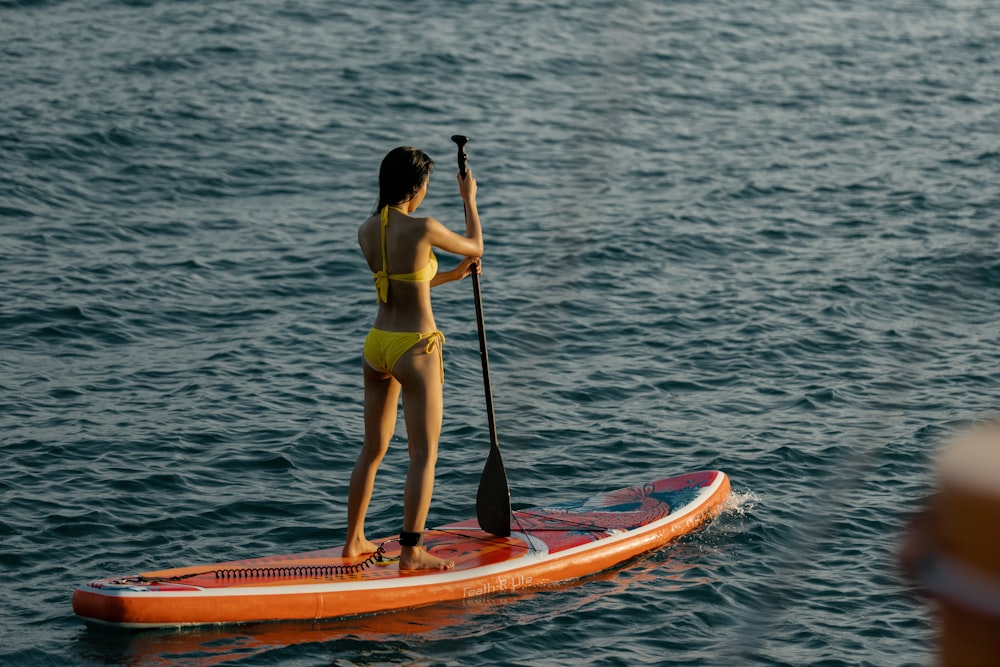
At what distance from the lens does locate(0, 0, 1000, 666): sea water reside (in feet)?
23.2

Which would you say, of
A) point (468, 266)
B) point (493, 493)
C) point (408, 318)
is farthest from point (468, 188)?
point (493, 493)

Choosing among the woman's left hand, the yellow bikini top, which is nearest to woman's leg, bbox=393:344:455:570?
the yellow bikini top

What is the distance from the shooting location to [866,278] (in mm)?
13438

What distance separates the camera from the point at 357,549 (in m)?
6.96

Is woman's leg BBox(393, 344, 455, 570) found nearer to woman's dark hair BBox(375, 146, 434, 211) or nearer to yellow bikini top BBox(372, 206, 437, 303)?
yellow bikini top BBox(372, 206, 437, 303)

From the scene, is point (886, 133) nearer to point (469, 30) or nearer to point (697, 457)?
point (469, 30)

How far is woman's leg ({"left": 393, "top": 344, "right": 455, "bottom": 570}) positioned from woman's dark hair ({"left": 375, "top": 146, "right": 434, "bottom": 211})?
0.73m

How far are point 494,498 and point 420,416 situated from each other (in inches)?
44.5

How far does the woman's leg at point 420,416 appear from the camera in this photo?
6.34m

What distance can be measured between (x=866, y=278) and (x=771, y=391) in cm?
330

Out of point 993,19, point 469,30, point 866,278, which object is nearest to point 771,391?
point 866,278

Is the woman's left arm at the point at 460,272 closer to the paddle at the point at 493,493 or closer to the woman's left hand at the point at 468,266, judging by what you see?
the woman's left hand at the point at 468,266

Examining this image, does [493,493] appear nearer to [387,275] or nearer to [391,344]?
[391,344]

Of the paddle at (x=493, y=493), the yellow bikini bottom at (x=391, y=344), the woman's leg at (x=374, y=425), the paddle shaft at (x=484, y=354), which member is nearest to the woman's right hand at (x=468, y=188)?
the paddle shaft at (x=484, y=354)
